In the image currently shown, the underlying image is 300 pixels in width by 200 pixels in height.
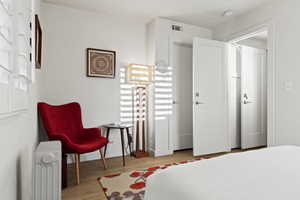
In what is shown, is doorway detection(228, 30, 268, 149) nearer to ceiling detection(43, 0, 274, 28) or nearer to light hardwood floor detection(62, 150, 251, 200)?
ceiling detection(43, 0, 274, 28)

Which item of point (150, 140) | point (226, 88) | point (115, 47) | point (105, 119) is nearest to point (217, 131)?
point (226, 88)

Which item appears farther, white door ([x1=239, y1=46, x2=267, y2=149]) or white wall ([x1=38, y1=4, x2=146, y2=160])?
white door ([x1=239, y1=46, x2=267, y2=149])

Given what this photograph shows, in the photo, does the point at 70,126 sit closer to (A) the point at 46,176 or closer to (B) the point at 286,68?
(A) the point at 46,176

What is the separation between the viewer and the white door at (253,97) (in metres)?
3.65

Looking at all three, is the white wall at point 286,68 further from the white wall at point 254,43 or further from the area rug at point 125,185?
the area rug at point 125,185

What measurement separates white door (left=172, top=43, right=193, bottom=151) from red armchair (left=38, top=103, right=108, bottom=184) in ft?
5.32

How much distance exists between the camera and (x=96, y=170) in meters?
2.53

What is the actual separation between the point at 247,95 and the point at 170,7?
2.36m

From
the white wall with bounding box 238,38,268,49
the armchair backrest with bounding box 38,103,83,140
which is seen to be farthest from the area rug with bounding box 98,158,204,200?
the white wall with bounding box 238,38,268,49

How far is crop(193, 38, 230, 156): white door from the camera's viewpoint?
10.4 ft

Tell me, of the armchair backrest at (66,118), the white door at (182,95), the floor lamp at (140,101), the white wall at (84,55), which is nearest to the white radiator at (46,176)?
the armchair backrest at (66,118)

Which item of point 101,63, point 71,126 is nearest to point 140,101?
point 101,63

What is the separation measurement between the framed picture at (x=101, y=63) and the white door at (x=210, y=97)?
1.44 m

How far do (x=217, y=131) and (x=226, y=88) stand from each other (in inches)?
33.2
